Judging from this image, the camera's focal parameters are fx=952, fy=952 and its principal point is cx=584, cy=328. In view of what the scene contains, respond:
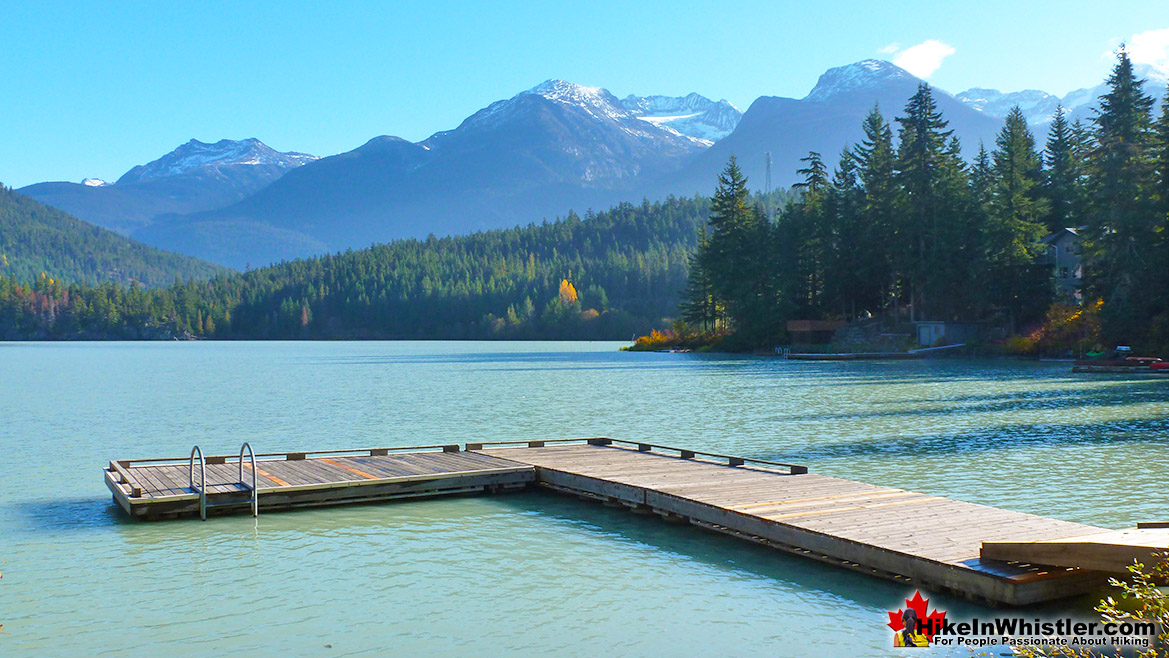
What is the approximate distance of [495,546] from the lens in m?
14.5

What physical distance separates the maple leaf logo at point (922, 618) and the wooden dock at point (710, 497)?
42 cm

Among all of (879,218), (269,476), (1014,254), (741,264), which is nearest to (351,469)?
(269,476)

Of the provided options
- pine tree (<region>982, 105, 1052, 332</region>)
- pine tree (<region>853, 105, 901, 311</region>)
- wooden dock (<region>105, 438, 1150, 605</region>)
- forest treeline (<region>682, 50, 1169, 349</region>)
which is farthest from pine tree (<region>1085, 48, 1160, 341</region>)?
wooden dock (<region>105, 438, 1150, 605</region>)

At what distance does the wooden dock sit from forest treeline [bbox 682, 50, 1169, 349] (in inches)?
2069

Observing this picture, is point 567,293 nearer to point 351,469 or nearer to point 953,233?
point 953,233

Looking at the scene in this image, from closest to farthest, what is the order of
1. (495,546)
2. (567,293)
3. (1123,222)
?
(495,546) < (1123,222) < (567,293)

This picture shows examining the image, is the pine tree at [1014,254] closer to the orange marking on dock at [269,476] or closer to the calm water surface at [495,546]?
the calm water surface at [495,546]

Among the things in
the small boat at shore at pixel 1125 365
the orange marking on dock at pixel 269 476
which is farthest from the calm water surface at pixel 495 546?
the small boat at shore at pixel 1125 365

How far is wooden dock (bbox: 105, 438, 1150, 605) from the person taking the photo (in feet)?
36.4

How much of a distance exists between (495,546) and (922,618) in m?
6.55

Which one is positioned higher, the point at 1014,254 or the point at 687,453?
the point at 1014,254

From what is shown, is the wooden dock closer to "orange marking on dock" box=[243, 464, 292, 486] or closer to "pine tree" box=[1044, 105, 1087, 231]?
"orange marking on dock" box=[243, 464, 292, 486]

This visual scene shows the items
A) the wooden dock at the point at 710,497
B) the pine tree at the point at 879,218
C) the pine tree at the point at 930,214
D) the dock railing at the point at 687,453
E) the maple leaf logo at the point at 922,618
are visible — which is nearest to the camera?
the maple leaf logo at the point at 922,618

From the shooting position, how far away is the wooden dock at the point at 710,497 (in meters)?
11.1
